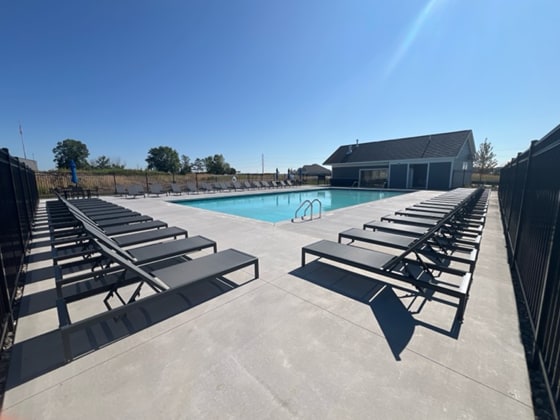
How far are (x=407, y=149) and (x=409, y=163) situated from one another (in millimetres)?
2069

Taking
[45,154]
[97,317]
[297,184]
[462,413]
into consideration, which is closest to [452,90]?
[297,184]

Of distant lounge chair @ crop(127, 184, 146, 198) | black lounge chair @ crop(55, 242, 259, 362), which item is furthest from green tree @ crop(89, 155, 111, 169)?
black lounge chair @ crop(55, 242, 259, 362)

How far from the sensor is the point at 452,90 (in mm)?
14047

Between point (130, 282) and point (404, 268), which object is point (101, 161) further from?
point (404, 268)

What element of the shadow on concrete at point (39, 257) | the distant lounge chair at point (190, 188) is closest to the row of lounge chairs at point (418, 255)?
the shadow on concrete at point (39, 257)

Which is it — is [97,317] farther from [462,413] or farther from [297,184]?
[297,184]

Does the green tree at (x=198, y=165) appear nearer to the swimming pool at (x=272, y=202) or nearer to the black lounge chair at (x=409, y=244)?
the swimming pool at (x=272, y=202)

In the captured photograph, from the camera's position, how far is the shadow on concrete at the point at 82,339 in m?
1.80

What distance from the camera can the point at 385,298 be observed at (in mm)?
2863

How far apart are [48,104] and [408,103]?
117 ft

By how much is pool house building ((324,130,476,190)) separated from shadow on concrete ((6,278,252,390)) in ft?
76.1

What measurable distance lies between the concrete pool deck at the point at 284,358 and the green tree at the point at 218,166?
59219mm

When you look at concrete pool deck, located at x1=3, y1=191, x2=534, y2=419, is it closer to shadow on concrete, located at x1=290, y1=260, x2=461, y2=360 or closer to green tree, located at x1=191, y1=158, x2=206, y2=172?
shadow on concrete, located at x1=290, y1=260, x2=461, y2=360

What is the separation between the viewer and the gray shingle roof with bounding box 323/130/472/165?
20359 mm
